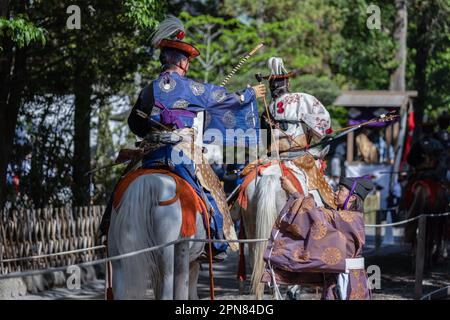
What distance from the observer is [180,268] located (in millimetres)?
6727

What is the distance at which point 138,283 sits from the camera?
7.06 metres

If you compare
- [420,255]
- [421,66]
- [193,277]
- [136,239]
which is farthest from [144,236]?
[421,66]

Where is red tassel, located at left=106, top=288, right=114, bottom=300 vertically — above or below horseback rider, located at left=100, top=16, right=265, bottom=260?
below

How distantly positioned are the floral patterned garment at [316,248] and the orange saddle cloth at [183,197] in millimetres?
597

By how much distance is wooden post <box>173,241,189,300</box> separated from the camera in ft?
22.0

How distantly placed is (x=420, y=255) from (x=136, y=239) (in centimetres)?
499

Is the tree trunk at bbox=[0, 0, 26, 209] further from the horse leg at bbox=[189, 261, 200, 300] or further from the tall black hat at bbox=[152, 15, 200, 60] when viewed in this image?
the horse leg at bbox=[189, 261, 200, 300]

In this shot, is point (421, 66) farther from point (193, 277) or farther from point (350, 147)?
point (193, 277)

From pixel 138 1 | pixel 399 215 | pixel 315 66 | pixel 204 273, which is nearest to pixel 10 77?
pixel 138 1

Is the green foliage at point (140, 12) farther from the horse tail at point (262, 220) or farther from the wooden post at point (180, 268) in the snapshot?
the wooden post at point (180, 268)

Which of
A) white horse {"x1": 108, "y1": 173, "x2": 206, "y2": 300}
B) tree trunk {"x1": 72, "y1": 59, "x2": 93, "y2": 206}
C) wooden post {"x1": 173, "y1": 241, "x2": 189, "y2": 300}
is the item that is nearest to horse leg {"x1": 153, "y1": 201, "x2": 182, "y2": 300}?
white horse {"x1": 108, "y1": 173, "x2": 206, "y2": 300}

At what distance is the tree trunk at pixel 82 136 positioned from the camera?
1420 cm

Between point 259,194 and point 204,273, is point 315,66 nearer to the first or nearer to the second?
point 204,273

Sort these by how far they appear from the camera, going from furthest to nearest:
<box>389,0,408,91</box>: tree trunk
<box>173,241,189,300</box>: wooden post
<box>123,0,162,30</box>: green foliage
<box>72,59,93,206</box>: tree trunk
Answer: <box>389,0,408,91</box>: tree trunk
<box>72,59,93,206</box>: tree trunk
<box>123,0,162,30</box>: green foliage
<box>173,241,189,300</box>: wooden post
